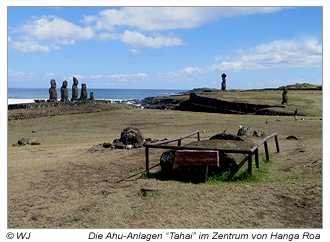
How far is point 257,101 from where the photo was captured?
127 ft

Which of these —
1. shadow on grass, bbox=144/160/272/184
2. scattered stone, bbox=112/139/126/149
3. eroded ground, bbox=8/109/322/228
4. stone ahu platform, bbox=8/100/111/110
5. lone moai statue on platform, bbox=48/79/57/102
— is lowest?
eroded ground, bbox=8/109/322/228

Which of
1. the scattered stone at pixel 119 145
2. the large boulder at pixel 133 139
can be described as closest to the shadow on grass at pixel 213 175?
the scattered stone at pixel 119 145

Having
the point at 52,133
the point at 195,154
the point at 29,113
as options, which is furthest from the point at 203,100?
the point at 195,154

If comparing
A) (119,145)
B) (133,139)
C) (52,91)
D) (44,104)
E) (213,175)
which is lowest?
(213,175)

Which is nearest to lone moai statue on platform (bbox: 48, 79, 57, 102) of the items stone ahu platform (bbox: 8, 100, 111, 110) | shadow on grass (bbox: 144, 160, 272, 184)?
stone ahu platform (bbox: 8, 100, 111, 110)

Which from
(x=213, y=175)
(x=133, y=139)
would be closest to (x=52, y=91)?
(x=133, y=139)

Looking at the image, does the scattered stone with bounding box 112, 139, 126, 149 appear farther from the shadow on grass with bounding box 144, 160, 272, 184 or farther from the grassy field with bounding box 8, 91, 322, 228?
the shadow on grass with bounding box 144, 160, 272, 184

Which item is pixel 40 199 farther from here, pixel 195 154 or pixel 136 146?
pixel 136 146

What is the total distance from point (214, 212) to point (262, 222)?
3.06 feet

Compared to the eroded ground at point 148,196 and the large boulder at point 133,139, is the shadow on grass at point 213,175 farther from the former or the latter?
the large boulder at point 133,139

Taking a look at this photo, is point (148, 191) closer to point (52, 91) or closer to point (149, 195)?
point (149, 195)

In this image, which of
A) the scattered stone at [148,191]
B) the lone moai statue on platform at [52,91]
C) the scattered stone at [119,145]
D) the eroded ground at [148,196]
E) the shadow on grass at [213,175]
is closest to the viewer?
the eroded ground at [148,196]

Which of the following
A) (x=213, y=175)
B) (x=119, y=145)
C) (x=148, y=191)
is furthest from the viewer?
(x=119, y=145)

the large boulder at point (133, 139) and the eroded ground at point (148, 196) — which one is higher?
the large boulder at point (133, 139)
